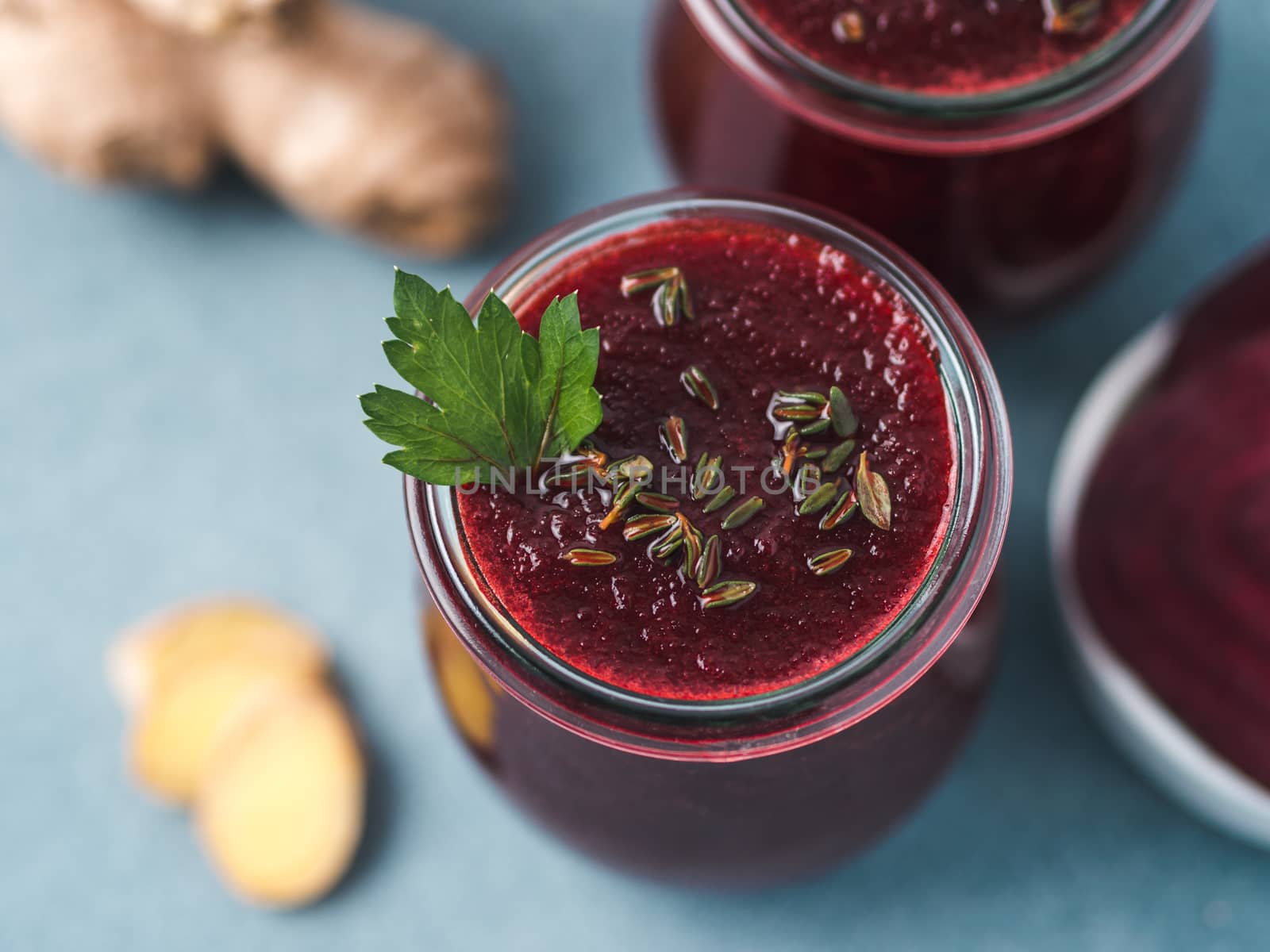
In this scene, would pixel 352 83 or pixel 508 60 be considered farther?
pixel 508 60

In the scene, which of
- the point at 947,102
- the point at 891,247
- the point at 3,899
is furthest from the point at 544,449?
the point at 3,899

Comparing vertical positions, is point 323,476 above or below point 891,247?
below

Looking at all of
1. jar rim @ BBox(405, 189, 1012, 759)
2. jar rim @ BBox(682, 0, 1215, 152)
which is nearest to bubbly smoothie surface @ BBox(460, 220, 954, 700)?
jar rim @ BBox(405, 189, 1012, 759)

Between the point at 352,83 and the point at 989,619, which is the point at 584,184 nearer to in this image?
the point at 352,83

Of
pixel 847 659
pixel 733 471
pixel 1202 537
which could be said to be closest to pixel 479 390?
pixel 733 471

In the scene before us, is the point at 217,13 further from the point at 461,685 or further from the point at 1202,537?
the point at 1202,537

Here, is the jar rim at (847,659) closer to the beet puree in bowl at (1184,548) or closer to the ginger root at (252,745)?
the beet puree in bowl at (1184,548)

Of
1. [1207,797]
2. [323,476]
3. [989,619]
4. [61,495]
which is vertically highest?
[989,619]
